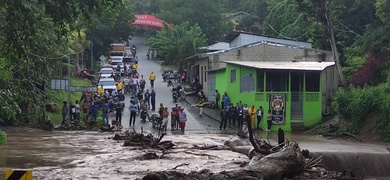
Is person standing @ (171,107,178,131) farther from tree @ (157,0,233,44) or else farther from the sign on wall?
tree @ (157,0,233,44)

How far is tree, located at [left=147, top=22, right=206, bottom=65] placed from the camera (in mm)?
70000

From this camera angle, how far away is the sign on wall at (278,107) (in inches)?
1575

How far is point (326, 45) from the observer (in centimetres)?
5459

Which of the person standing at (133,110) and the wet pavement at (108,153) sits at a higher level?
the person standing at (133,110)

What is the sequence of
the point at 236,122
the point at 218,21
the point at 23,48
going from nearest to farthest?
the point at 23,48 < the point at 236,122 < the point at 218,21

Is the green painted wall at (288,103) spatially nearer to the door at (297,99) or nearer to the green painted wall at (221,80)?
the door at (297,99)

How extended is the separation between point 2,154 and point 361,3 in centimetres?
3473

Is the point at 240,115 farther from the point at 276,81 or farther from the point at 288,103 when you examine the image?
the point at 276,81

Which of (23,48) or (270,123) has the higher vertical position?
(23,48)

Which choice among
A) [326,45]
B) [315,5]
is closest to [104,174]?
[315,5]

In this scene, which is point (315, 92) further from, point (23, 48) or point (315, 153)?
point (23, 48)

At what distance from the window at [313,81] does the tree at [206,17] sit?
4573 centimetres

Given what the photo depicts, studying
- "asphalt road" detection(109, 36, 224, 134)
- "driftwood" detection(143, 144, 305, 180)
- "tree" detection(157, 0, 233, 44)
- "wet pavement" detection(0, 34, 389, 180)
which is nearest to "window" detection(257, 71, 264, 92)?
"wet pavement" detection(0, 34, 389, 180)

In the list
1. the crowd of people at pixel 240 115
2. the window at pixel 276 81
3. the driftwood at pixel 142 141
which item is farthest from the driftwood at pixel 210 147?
the window at pixel 276 81
